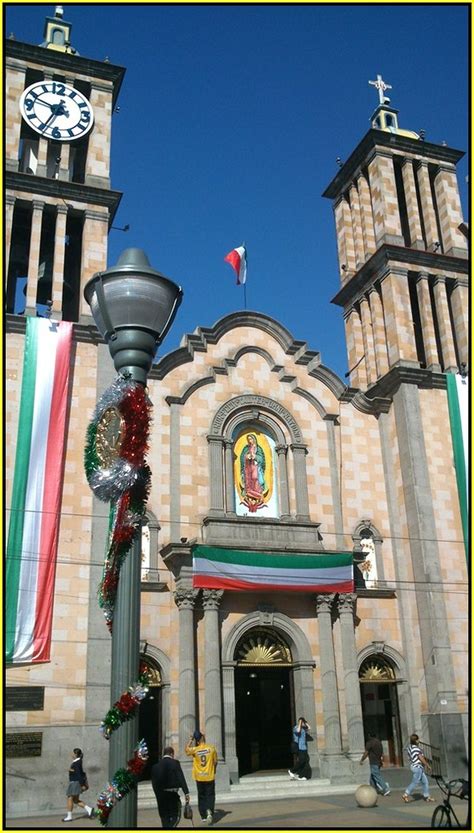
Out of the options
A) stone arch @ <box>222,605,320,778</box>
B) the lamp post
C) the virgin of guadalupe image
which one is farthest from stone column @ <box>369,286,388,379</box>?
the lamp post

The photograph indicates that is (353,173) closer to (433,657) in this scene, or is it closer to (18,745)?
(433,657)

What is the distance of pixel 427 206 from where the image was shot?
33.2m

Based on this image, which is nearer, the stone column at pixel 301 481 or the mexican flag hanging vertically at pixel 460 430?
the stone column at pixel 301 481

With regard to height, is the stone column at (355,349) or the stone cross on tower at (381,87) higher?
the stone cross on tower at (381,87)

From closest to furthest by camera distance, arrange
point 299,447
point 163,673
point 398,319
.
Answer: point 163,673
point 299,447
point 398,319

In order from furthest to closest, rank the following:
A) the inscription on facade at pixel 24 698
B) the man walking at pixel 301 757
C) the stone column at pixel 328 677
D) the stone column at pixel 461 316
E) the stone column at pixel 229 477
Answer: the stone column at pixel 461 316
the stone column at pixel 229 477
the stone column at pixel 328 677
the man walking at pixel 301 757
the inscription on facade at pixel 24 698

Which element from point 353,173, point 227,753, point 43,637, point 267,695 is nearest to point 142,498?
point 43,637

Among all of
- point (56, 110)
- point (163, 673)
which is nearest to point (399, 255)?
point (56, 110)

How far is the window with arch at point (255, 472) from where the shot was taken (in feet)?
85.0

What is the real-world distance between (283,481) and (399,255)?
10.8 meters

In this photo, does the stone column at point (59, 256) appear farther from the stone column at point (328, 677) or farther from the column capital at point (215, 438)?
the stone column at point (328, 677)

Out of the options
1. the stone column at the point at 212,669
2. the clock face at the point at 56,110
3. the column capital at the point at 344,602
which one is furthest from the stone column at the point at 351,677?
the clock face at the point at 56,110

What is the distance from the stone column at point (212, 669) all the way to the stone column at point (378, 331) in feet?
38.8

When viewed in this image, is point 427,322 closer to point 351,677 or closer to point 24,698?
point 351,677
